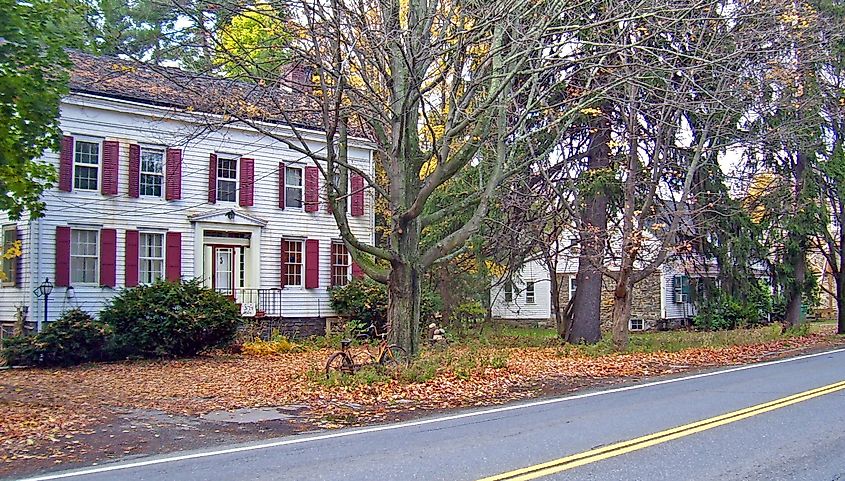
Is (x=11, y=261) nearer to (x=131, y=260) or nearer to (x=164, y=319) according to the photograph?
(x=131, y=260)

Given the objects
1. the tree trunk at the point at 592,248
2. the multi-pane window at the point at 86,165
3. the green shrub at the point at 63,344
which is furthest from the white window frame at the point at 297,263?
the tree trunk at the point at 592,248

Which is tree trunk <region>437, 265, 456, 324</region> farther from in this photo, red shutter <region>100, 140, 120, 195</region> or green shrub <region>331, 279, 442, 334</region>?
red shutter <region>100, 140, 120, 195</region>

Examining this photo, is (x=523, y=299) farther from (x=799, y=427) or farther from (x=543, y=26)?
(x=799, y=427)

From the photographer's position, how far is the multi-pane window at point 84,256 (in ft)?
69.8

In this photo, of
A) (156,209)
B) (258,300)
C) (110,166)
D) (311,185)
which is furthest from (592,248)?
(110,166)

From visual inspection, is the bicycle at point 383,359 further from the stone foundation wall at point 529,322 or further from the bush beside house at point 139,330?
the stone foundation wall at point 529,322

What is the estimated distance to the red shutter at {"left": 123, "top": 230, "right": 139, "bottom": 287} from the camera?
22.0m

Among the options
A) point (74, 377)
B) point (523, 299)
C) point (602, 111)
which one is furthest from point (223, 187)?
point (523, 299)

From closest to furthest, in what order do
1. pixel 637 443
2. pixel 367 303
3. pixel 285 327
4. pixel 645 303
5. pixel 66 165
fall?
pixel 637 443
pixel 66 165
pixel 285 327
pixel 367 303
pixel 645 303

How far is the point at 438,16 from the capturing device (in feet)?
48.4

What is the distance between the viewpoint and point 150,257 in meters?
22.8

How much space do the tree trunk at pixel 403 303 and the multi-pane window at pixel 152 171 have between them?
1028cm

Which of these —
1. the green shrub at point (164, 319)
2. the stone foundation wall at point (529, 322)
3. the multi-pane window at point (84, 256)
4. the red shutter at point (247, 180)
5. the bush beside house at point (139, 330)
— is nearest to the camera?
the bush beside house at point (139, 330)

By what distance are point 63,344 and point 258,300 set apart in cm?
736
